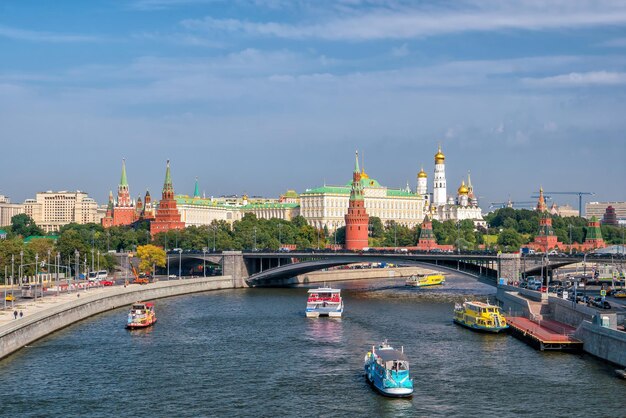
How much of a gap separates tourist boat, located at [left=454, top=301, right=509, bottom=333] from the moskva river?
1143mm

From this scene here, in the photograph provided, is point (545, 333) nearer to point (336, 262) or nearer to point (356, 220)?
point (336, 262)

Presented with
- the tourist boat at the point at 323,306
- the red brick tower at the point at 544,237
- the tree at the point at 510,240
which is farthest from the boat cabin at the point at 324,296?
the tree at the point at 510,240

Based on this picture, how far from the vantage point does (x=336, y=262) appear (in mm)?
118625

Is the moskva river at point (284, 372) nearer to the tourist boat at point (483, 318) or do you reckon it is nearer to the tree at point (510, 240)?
the tourist boat at point (483, 318)

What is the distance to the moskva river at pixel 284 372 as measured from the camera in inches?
1858

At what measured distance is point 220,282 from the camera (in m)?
121

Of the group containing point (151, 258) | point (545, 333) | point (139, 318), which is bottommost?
point (545, 333)

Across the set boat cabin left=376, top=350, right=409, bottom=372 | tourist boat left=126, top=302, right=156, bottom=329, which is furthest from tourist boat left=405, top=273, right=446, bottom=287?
→ boat cabin left=376, top=350, right=409, bottom=372

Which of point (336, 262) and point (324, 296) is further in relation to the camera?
point (336, 262)

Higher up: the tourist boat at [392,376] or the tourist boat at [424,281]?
the tourist boat at [424,281]

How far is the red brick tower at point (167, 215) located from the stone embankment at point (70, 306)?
226ft

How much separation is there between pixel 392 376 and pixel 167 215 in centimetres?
14146

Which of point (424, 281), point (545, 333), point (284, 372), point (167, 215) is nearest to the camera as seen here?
point (284, 372)

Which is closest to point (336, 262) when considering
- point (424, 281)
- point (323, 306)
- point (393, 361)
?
point (424, 281)
